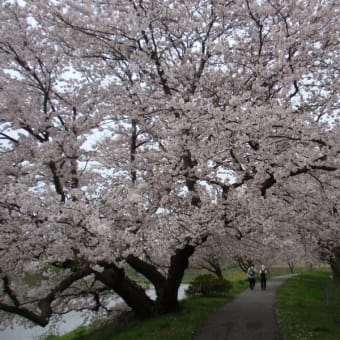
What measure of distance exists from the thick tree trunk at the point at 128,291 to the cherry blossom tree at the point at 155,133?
0.18 feet

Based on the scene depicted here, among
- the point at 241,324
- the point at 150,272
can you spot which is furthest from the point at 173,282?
the point at 241,324

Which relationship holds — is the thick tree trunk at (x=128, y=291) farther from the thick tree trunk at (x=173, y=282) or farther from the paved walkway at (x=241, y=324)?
the paved walkway at (x=241, y=324)

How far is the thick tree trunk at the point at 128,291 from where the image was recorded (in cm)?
1412

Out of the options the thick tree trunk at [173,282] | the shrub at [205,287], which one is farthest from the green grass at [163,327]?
the shrub at [205,287]

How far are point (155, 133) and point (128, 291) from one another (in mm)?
5205

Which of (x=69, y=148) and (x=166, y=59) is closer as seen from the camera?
(x=69, y=148)

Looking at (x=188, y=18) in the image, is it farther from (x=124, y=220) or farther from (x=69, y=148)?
(x=124, y=220)

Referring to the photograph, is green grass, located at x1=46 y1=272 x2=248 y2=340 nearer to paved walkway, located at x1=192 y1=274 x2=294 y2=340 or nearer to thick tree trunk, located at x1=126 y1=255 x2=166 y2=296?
paved walkway, located at x1=192 y1=274 x2=294 y2=340

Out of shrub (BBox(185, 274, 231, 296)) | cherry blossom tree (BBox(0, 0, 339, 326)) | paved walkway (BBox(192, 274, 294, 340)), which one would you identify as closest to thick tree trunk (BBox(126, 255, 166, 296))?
cherry blossom tree (BBox(0, 0, 339, 326))

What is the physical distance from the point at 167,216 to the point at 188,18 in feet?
18.1

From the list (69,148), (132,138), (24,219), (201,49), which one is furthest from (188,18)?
(24,219)

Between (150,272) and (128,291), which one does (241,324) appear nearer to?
(150,272)

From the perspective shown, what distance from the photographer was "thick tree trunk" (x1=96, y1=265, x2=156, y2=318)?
14117 millimetres

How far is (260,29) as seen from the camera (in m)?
12.2
